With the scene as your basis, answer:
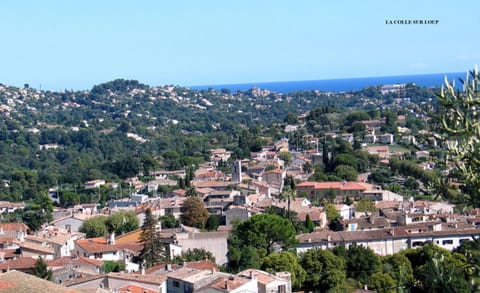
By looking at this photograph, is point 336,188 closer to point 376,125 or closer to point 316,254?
point 316,254

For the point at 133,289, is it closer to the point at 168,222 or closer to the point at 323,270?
the point at 323,270

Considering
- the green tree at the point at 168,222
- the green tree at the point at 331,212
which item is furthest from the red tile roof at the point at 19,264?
the green tree at the point at 331,212

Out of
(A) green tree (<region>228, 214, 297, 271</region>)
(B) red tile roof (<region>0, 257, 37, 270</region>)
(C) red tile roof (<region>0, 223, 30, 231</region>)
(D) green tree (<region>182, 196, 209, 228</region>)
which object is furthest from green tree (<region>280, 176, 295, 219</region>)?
(B) red tile roof (<region>0, 257, 37, 270</region>)

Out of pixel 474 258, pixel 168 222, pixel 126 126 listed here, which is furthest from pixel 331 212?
pixel 126 126

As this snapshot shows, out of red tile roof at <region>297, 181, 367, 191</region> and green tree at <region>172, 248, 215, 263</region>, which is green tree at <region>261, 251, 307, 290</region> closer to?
green tree at <region>172, 248, 215, 263</region>

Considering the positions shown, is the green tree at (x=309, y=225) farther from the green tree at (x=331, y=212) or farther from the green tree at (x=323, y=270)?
the green tree at (x=323, y=270)
